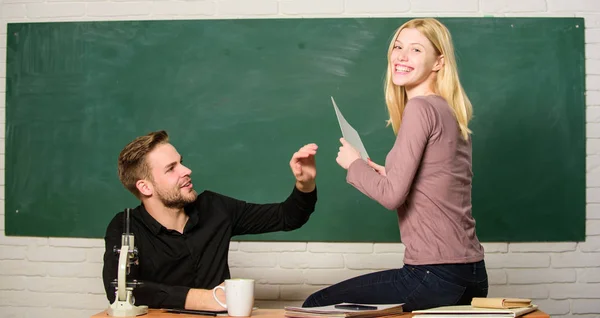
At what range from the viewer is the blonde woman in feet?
6.08

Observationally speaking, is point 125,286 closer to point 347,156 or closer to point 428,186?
point 347,156

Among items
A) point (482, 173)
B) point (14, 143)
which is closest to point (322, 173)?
point (482, 173)

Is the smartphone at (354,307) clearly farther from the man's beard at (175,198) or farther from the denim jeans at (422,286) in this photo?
the man's beard at (175,198)

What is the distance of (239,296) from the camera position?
185 cm

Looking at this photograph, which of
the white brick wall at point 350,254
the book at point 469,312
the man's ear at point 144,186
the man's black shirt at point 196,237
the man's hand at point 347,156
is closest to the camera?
the book at point 469,312

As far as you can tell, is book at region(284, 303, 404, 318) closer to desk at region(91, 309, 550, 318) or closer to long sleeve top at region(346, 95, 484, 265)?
desk at region(91, 309, 550, 318)

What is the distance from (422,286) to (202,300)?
62 centimetres

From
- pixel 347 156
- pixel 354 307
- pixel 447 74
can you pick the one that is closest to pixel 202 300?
pixel 354 307

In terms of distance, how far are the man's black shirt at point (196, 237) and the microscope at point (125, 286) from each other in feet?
0.97

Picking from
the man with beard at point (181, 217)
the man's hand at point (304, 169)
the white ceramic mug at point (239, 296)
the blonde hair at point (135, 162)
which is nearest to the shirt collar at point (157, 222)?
the man with beard at point (181, 217)

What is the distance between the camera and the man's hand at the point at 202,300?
6.47ft

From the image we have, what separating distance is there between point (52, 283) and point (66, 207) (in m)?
0.41

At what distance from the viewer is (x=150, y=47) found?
12.1ft

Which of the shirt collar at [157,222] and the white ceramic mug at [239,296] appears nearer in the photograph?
the white ceramic mug at [239,296]
